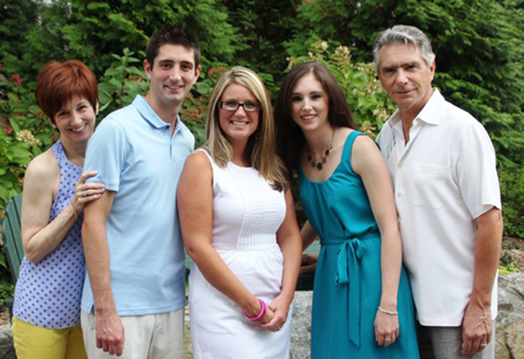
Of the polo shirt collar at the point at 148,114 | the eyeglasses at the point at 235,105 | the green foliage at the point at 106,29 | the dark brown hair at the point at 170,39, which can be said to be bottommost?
the polo shirt collar at the point at 148,114

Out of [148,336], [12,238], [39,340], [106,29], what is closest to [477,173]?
[148,336]

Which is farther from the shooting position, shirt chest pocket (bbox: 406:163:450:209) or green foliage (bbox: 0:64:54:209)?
green foliage (bbox: 0:64:54:209)

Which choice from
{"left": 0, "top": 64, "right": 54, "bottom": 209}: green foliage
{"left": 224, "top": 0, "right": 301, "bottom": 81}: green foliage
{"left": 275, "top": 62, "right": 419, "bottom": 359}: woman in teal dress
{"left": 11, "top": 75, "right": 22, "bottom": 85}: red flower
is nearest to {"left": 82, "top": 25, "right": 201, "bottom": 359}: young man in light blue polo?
{"left": 275, "top": 62, "right": 419, "bottom": 359}: woman in teal dress

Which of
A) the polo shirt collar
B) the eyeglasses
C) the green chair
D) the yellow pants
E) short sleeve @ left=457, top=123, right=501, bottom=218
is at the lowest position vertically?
the yellow pants

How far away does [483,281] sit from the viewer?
2.02 m

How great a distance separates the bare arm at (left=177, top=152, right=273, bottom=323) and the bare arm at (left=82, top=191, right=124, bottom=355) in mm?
309

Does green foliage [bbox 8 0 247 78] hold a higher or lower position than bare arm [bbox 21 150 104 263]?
higher

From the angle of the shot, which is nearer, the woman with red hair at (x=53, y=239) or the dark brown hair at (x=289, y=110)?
the woman with red hair at (x=53, y=239)

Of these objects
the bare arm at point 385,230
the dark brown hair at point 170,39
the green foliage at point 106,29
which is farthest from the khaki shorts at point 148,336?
the green foliage at point 106,29

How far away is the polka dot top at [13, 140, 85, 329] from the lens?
214cm

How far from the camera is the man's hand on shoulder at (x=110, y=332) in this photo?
2.00 metres

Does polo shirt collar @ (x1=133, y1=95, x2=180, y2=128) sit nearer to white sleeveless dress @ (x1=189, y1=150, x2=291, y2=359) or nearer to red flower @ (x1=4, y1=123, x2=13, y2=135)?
white sleeveless dress @ (x1=189, y1=150, x2=291, y2=359)

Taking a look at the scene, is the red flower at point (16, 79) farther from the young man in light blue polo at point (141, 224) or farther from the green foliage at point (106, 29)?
the young man in light blue polo at point (141, 224)

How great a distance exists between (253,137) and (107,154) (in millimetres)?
695
